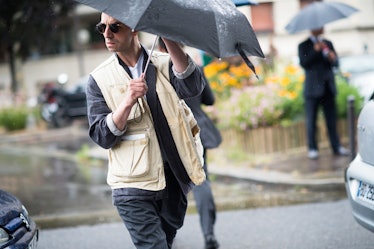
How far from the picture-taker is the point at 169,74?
374 cm

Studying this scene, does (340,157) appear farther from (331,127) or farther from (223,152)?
(223,152)

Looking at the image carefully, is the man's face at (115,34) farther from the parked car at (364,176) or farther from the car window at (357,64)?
the car window at (357,64)

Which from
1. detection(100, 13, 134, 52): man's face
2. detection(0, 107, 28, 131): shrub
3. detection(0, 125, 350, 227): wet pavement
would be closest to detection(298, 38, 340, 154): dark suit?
detection(0, 125, 350, 227): wet pavement

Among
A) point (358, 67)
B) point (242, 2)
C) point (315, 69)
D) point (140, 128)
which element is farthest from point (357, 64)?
point (140, 128)

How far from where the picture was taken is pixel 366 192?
15.5 ft

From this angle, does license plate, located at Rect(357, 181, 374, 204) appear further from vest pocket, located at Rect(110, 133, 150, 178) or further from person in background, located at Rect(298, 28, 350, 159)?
person in background, located at Rect(298, 28, 350, 159)

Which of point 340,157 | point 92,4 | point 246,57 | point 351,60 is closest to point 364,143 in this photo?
point 246,57

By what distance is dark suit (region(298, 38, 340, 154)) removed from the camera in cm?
926

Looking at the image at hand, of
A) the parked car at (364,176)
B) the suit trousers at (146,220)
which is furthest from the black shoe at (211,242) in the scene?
the suit trousers at (146,220)

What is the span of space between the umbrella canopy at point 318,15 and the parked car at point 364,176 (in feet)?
13.9

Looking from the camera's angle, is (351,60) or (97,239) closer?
(97,239)

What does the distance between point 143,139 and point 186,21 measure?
2.36ft

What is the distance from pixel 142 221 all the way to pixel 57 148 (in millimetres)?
11285

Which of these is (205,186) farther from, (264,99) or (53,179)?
(53,179)
